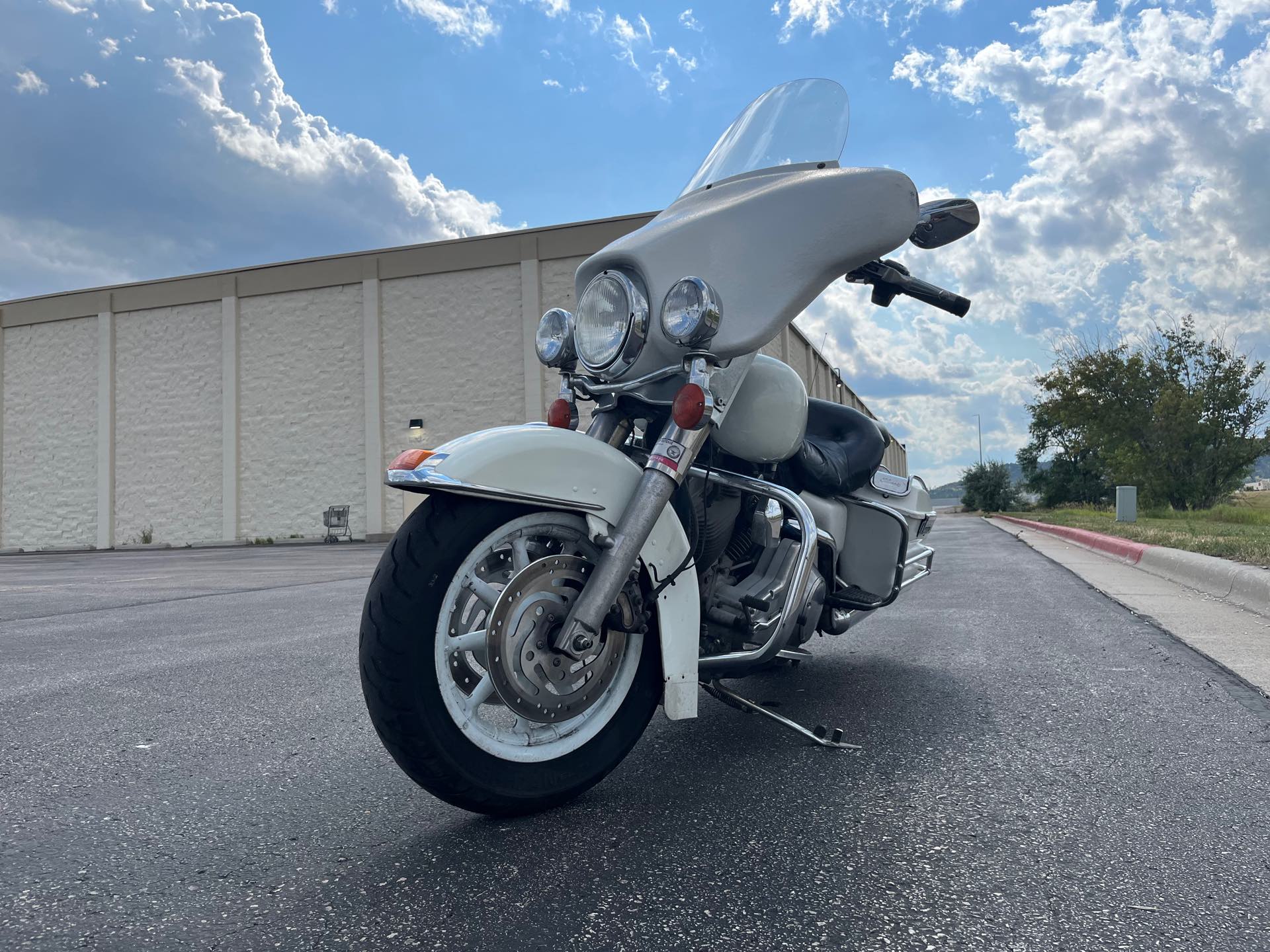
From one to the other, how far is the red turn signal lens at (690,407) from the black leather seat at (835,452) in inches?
37.4

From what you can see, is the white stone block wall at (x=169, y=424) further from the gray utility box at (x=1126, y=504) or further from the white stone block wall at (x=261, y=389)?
the gray utility box at (x=1126, y=504)

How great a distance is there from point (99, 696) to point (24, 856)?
2.00 m

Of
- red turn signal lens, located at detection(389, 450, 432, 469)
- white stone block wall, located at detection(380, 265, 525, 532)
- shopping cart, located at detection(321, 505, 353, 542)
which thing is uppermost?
white stone block wall, located at detection(380, 265, 525, 532)

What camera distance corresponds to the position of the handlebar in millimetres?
3215

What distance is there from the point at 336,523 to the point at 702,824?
75.7 feet

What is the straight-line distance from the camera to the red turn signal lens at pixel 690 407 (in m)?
A: 2.45

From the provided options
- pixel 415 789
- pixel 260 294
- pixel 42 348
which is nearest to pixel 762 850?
pixel 415 789

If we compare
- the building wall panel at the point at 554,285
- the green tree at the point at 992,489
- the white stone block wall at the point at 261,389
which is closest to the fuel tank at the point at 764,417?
the white stone block wall at the point at 261,389

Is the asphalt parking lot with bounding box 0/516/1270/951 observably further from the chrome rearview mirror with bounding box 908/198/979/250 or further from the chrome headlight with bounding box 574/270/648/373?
the chrome rearview mirror with bounding box 908/198/979/250

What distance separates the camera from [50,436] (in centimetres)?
2764

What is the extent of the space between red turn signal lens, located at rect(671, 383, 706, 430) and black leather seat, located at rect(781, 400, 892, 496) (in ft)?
3.12

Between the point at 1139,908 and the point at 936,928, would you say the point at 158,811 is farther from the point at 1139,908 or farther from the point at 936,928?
the point at 1139,908

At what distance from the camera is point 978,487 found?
189 ft

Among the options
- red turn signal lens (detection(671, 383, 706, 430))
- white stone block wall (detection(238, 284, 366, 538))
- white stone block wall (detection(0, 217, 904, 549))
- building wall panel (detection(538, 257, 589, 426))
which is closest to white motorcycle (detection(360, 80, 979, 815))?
red turn signal lens (detection(671, 383, 706, 430))
